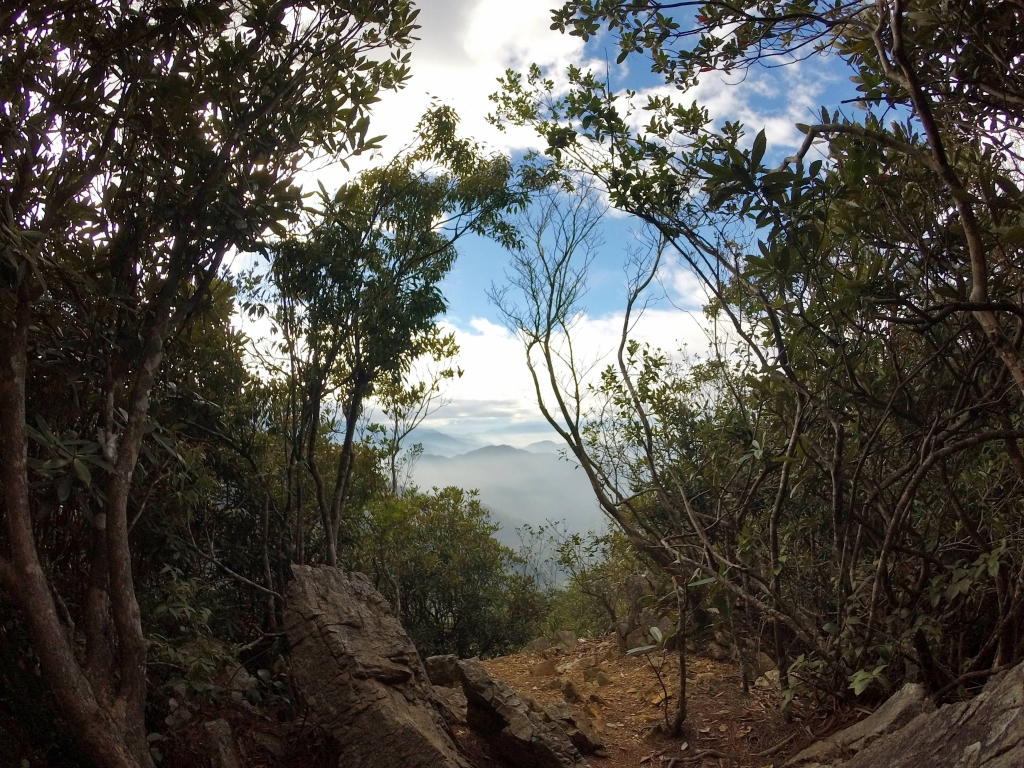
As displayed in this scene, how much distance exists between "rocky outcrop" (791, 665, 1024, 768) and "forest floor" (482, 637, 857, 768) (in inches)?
27.6

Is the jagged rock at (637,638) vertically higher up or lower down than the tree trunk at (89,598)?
lower down

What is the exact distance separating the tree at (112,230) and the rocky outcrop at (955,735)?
10.2 feet

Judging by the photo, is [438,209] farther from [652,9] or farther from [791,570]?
[791,570]

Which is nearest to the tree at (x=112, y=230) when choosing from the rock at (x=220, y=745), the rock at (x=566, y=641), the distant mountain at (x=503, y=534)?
the rock at (x=220, y=745)

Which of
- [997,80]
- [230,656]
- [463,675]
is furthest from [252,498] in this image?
[997,80]

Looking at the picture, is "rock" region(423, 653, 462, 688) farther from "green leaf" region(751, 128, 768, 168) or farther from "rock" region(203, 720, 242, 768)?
"green leaf" region(751, 128, 768, 168)

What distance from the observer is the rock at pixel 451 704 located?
4.93 metres

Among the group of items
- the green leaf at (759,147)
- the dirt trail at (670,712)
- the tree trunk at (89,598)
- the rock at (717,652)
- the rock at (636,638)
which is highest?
the green leaf at (759,147)

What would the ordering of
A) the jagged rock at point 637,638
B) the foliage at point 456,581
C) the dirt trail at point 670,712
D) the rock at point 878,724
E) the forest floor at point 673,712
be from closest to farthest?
the rock at point 878,724 < the forest floor at point 673,712 < the dirt trail at point 670,712 < the jagged rock at point 637,638 < the foliage at point 456,581

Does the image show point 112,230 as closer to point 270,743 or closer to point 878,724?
point 270,743

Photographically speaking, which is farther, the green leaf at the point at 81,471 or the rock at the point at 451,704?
the rock at the point at 451,704

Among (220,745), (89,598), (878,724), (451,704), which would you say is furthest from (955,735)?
(89,598)

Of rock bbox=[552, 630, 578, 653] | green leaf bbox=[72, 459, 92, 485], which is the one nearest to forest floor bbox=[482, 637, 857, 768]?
rock bbox=[552, 630, 578, 653]

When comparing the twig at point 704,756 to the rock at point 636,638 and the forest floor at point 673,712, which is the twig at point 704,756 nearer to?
the forest floor at point 673,712
